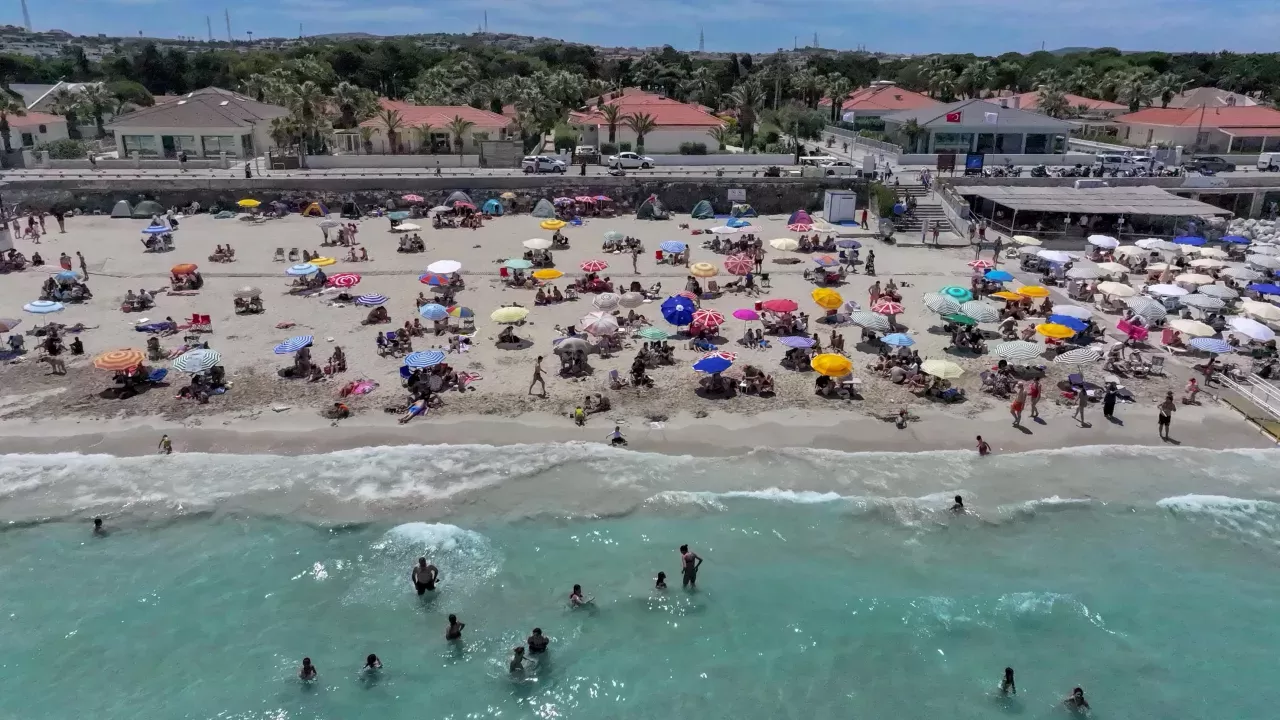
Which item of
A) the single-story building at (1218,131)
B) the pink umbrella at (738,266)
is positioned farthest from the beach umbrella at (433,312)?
the single-story building at (1218,131)

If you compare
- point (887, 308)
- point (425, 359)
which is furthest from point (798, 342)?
point (425, 359)

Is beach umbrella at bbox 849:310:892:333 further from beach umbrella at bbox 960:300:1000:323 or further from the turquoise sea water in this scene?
the turquoise sea water

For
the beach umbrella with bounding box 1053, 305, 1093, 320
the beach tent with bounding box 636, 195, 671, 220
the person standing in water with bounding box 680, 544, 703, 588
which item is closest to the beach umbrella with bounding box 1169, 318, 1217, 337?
the beach umbrella with bounding box 1053, 305, 1093, 320

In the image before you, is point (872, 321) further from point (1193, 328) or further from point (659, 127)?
point (659, 127)

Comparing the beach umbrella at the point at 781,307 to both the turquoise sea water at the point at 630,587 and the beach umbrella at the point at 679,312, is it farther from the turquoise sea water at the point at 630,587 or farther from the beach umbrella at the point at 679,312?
the turquoise sea water at the point at 630,587

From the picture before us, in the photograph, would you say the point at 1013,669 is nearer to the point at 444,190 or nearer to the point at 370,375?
the point at 370,375
